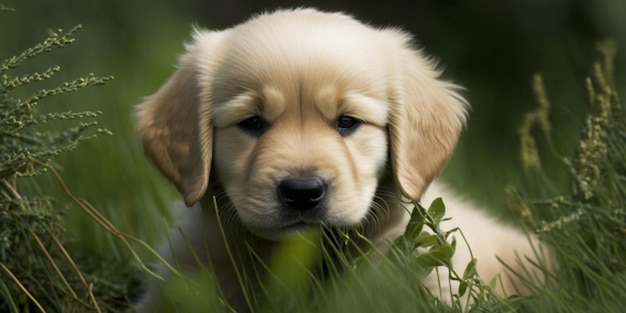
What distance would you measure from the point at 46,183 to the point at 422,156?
1.80 metres

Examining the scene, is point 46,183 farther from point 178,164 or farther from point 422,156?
point 422,156

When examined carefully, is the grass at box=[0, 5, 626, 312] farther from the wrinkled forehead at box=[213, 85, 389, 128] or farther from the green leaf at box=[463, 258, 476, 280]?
the wrinkled forehead at box=[213, 85, 389, 128]

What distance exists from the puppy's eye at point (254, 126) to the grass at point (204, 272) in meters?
0.39

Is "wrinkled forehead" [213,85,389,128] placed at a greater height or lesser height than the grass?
greater

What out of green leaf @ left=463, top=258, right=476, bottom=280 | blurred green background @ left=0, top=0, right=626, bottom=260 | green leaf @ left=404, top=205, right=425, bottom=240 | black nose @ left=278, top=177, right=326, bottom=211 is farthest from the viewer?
blurred green background @ left=0, top=0, right=626, bottom=260

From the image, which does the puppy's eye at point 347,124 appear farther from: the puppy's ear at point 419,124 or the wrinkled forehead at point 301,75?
the puppy's ear at point 419,124

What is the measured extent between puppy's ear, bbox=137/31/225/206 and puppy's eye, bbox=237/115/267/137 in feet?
0.53

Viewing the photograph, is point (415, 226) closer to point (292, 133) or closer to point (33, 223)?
point (292, 133)

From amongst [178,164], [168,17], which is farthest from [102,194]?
[168,17]

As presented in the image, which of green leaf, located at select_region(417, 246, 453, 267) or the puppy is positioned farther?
the puppy

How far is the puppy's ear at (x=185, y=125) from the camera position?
146 inches

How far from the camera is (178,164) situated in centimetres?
377

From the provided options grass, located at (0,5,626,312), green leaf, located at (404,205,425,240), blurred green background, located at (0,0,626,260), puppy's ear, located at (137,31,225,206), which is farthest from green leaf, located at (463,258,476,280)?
blurred green background, located at (0,0,626,260)

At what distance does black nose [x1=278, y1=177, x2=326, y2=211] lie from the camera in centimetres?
338
